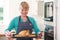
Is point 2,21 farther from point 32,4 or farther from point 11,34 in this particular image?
point 32,4

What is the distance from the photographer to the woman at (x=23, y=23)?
131 centimetres

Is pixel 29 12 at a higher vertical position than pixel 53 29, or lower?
higher

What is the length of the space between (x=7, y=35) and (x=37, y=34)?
1.17 ft

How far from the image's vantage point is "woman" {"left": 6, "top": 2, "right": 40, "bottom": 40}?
1.31m

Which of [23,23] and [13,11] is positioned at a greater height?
[13,11]

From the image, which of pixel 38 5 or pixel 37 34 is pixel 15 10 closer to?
pixel 38 5

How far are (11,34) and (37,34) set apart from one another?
31cm

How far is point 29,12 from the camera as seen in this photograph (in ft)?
4.38

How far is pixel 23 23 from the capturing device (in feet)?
4.35

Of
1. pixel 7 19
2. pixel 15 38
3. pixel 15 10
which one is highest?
pixel 15 10

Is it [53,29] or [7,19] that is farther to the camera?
[53,29]

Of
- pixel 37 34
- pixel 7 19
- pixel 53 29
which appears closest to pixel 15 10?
pixel 7 19

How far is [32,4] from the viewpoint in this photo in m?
1.33

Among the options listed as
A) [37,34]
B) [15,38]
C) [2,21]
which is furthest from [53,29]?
[2,21]
